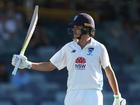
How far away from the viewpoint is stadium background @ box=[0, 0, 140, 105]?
14031 mm

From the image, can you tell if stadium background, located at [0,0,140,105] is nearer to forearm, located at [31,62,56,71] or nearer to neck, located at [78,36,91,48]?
forearm, located at [31,62,56,71]

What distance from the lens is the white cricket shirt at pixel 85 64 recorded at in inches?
307

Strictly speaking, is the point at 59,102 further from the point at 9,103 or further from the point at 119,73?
the point at 119,73

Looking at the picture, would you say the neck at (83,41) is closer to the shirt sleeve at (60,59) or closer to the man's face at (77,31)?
the man's face at (77,31)

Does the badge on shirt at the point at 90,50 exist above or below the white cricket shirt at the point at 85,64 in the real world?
above

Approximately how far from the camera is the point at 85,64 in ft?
25.6

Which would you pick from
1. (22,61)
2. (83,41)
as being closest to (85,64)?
(83,41)

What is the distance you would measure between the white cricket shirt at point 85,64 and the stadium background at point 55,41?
19.2 feet

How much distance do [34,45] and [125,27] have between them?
2332mm

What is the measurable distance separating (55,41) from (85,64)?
8062mm

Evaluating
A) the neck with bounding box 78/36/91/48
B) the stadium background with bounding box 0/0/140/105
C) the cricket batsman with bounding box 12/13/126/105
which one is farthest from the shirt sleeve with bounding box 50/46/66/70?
the stadium background with bounding box 0/0/140/105

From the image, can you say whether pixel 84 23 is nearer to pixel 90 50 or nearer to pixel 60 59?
pixel 90 50

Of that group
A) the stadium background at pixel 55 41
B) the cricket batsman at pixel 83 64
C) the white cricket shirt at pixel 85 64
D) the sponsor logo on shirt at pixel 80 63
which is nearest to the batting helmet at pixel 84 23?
the cricket batsman at pixel 83 64

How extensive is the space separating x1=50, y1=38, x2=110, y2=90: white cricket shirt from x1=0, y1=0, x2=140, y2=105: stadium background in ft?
19.2
